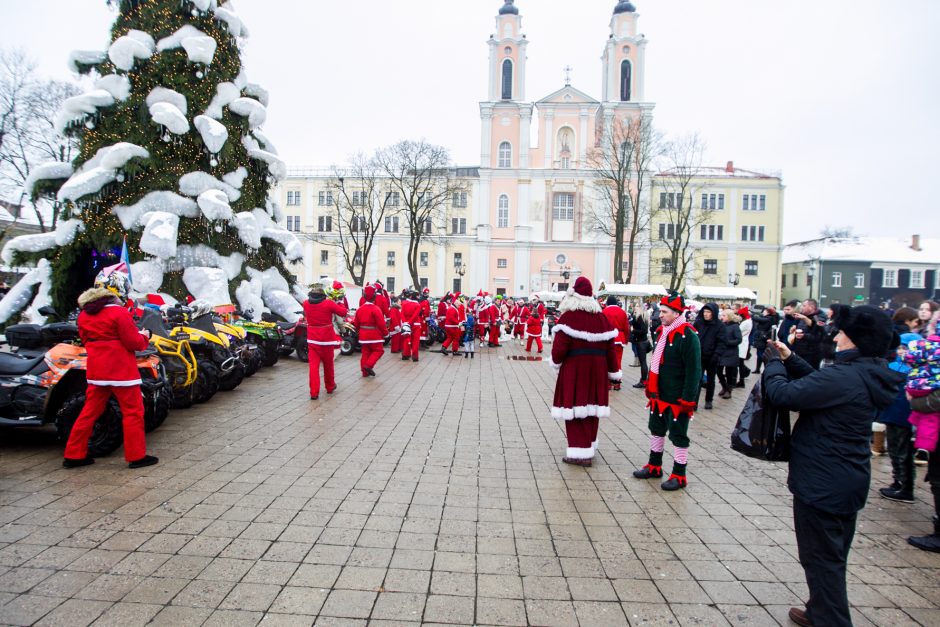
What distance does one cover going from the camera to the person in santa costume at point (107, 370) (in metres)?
5.50

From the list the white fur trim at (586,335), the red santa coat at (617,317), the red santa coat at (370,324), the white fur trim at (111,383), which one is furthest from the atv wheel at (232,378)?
the red santa coat at (617,317)

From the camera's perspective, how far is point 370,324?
12.5 meters

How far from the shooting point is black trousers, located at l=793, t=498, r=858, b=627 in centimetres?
296

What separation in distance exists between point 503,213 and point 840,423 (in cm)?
5939

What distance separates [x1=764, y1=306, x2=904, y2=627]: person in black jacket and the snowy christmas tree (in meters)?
13.5

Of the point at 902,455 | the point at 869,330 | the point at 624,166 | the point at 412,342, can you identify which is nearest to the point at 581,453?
the point at 902,455

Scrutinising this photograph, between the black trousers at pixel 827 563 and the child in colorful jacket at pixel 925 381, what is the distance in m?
2.44

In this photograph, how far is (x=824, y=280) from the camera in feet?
203

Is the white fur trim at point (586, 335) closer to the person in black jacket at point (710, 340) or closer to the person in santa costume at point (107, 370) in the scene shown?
the person in santa costume at point (107, 370)

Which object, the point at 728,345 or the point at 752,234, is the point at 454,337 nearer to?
the point at 728,345

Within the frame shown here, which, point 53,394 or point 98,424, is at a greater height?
point 53,394

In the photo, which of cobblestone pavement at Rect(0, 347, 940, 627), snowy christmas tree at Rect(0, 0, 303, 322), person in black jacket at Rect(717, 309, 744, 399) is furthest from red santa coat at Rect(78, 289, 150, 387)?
person in black jacket at Rect(717, 309, 744, 399)

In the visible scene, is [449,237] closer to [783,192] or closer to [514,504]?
[783,192]

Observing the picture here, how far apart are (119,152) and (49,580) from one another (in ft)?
41.3
